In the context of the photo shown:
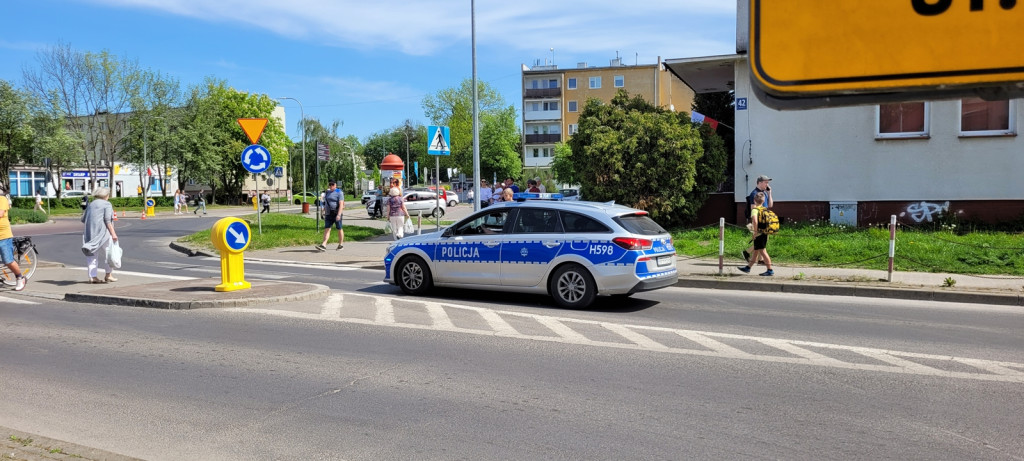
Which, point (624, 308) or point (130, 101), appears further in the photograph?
point (130, 101)

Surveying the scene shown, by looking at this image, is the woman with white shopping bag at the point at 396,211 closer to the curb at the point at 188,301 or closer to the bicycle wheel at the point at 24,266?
the curb at the point at 188,301

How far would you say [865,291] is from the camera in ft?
38.5

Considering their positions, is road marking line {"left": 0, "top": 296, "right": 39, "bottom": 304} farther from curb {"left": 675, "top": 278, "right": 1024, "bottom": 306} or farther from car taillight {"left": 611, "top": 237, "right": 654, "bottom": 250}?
curb {"left": 675, "top": 278, "right": 1024, "bottom": 306}

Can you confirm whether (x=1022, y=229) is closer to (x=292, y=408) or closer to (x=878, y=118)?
(x=878, y=118)

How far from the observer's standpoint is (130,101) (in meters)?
57.3

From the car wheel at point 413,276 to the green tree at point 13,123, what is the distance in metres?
50.9

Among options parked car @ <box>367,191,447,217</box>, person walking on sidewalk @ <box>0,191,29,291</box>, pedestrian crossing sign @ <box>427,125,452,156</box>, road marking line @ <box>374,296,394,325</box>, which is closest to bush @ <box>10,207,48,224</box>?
parked car @ <box>367,191,447,217</box>

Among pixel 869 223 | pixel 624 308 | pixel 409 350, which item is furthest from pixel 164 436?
pixel 869 223

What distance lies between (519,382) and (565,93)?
88.1 meters

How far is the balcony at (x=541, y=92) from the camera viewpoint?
91500 millimetres

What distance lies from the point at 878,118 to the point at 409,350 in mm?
14967

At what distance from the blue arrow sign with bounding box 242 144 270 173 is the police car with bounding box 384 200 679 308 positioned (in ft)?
20.0

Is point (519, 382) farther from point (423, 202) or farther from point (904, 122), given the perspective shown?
point (423, 202)

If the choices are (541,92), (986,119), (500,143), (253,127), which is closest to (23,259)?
(253,127)
